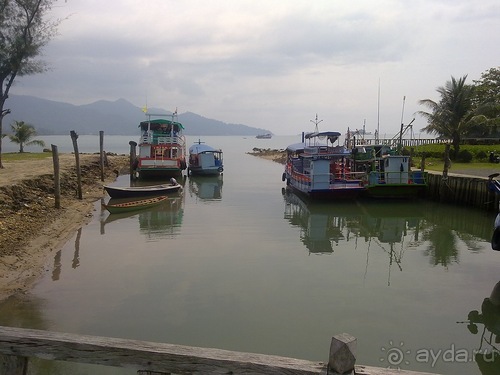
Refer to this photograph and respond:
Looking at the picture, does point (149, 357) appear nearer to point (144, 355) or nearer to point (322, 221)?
point (144, 355)

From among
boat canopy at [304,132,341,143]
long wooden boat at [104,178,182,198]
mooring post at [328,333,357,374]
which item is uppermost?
Result: boat canopy at [304,132,341,143]

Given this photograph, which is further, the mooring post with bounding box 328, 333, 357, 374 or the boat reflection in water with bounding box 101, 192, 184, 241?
the boat reflection in water with bounding box 101, 192, 184, 241

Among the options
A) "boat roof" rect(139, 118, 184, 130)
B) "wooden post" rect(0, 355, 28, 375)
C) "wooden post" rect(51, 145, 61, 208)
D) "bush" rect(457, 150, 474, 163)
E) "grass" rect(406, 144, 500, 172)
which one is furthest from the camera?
"boat roof" rect(139, 118, 184, 130)

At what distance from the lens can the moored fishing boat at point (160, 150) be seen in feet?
106

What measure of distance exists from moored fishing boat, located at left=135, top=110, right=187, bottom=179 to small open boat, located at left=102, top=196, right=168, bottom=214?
10761 millimetres

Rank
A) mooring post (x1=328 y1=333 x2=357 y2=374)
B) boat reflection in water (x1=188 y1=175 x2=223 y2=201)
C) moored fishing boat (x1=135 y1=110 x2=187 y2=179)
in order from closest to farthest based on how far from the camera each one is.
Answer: mooring post (x1=328 y1=333 x2=357 y2=374), boat reflection in water (x1=188 y1=175 x2=223 y2=201), moored fishing boat (x1=135 y1=110 x2=187 y2=179)

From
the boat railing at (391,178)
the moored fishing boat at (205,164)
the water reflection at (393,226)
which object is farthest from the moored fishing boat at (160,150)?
the boat railing at (391,178)

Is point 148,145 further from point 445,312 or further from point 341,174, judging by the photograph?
point 445,312

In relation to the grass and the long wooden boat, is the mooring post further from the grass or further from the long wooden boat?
the grass

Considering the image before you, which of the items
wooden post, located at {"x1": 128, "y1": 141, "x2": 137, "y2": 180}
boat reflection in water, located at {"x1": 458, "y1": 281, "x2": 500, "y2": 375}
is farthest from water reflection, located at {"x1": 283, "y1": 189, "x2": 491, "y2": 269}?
wooden post, located at {"x1": 128, "y1": 141, "x2": 137, "y2": 180}

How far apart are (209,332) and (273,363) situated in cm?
566

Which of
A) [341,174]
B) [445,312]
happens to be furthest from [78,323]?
[341,174]

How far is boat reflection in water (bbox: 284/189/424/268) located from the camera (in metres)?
15.6

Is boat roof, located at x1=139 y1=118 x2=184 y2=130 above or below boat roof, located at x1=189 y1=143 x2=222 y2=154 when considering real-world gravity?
above
